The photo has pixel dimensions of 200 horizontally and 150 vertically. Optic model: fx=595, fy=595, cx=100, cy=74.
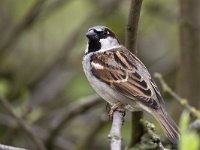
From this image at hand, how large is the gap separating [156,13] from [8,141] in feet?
5.64

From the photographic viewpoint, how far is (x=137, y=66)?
10.5ft

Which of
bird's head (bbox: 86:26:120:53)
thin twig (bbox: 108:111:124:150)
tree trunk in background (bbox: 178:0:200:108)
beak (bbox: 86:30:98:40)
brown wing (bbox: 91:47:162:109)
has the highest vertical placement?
tree trunk in background (bbox: 178:0:200:108)

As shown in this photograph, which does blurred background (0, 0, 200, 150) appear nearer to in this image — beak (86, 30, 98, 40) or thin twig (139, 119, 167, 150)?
beak (86, 30, 98, 40)

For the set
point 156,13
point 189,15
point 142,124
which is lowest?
point 142,124

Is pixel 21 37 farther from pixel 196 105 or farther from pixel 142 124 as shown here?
pixel 142 124

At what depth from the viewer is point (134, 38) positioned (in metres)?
2.60

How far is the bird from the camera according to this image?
2.97 m

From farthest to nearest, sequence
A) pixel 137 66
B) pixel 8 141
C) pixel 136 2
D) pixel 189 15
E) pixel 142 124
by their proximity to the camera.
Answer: pixel 8 141, pixel 189 15, pixel 137 66, pixel 142 124, pixel 136 2

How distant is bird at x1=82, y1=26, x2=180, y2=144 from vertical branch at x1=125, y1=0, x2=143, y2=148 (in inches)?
3.9

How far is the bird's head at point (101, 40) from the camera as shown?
326 centimetres

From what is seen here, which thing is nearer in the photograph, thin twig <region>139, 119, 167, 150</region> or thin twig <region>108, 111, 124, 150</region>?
thin twig <region>108, 111, 124, 150</region>

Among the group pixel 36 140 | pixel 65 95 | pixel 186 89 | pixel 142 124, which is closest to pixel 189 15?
pixel 186 89

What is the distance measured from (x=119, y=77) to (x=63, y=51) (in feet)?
6.06

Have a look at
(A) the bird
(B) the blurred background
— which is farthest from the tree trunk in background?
(B) the blurred background
